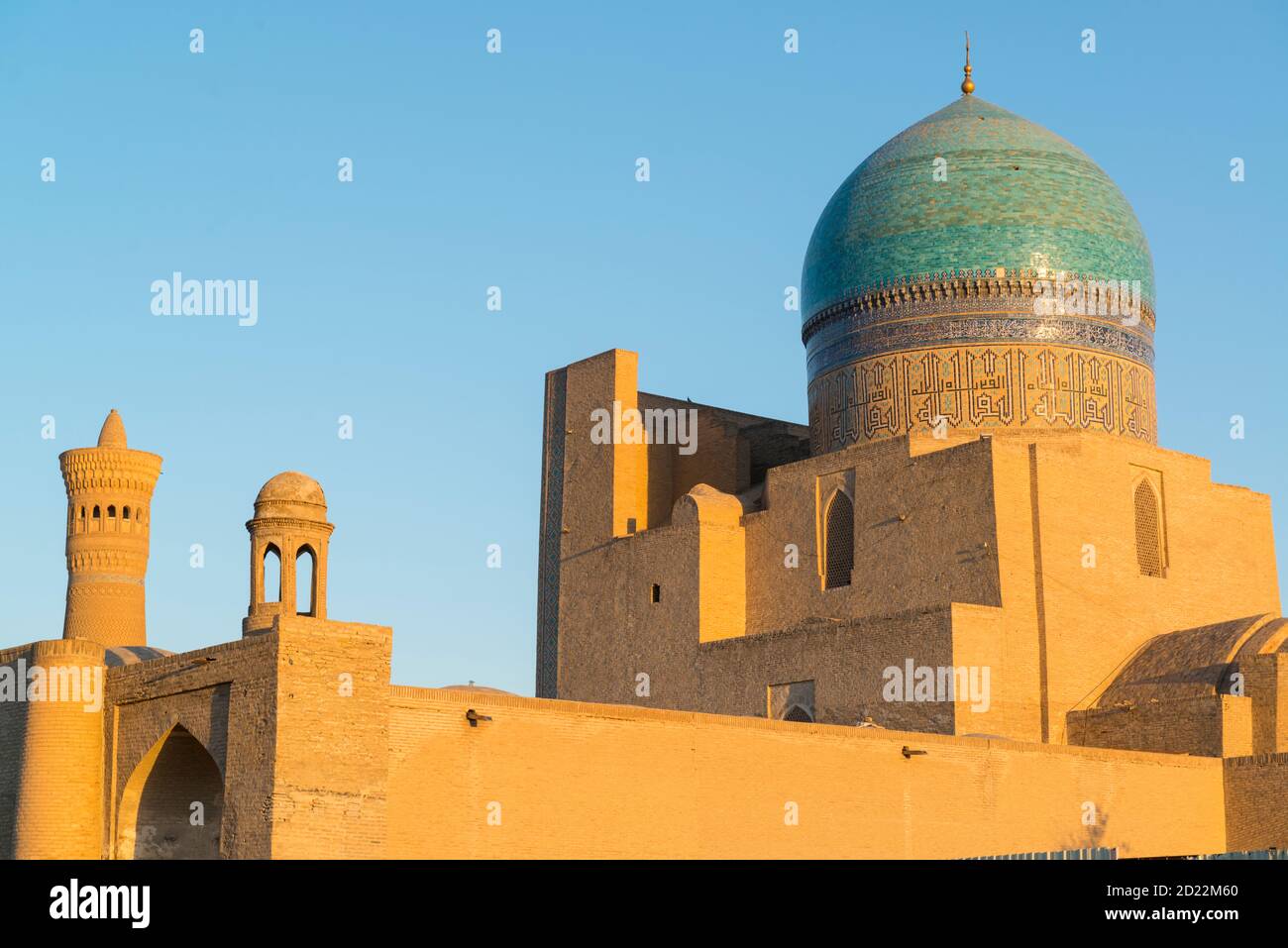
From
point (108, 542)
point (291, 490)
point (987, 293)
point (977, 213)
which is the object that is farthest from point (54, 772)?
point (977, 213)

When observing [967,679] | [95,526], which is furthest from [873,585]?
[95,526]

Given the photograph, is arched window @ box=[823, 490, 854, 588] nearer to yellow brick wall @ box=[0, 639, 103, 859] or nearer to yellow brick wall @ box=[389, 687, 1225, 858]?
yellow brick wall @ box=[389, 687, 1225, 858]

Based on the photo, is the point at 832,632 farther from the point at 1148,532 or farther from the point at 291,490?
the point at 291,490

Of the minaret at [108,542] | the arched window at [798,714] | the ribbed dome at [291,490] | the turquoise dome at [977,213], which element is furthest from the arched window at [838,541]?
the minaret at [108,542]

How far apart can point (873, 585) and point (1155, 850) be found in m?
3.95

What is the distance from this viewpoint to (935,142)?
21.0 metres

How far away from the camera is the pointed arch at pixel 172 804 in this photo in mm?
14633

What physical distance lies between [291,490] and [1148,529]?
8712mm

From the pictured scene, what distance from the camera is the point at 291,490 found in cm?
1719

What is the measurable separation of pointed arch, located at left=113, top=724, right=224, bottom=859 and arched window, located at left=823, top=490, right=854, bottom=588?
23.5ft

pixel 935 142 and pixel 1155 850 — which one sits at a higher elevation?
pixel 935 142
